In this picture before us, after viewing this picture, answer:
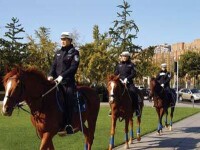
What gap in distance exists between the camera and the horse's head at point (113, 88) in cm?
1152

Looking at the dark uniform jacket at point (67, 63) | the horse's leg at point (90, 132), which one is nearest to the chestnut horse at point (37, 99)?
the dark uniform jacket at point (67, 63)

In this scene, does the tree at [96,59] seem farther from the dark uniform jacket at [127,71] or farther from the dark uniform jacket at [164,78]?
the dark uniform jacket at [127,71]

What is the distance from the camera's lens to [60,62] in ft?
29.0

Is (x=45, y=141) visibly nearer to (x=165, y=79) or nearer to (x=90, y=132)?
(x=90, y=132)

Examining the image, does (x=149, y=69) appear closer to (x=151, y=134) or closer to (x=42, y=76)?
(x=151, y=134)

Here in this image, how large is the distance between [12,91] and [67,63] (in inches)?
75.1

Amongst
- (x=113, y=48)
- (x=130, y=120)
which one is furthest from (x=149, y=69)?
(x=130, y=120)

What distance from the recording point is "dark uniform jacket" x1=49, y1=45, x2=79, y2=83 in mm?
8656

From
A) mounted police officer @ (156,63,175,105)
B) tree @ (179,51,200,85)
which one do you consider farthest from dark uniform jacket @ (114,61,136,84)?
tree @ (179,51,200,85)

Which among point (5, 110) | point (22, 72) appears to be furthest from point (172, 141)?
point (5, 110)

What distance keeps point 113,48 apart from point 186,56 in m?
34.9

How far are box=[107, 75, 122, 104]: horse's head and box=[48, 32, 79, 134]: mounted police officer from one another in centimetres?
273

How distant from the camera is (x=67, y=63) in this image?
8.81 m

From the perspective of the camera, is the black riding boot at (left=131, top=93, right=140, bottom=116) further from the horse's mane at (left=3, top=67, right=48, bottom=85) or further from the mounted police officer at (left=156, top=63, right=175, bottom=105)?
the horse's mane at (left=3, top=67, right=48, bottom=85)
